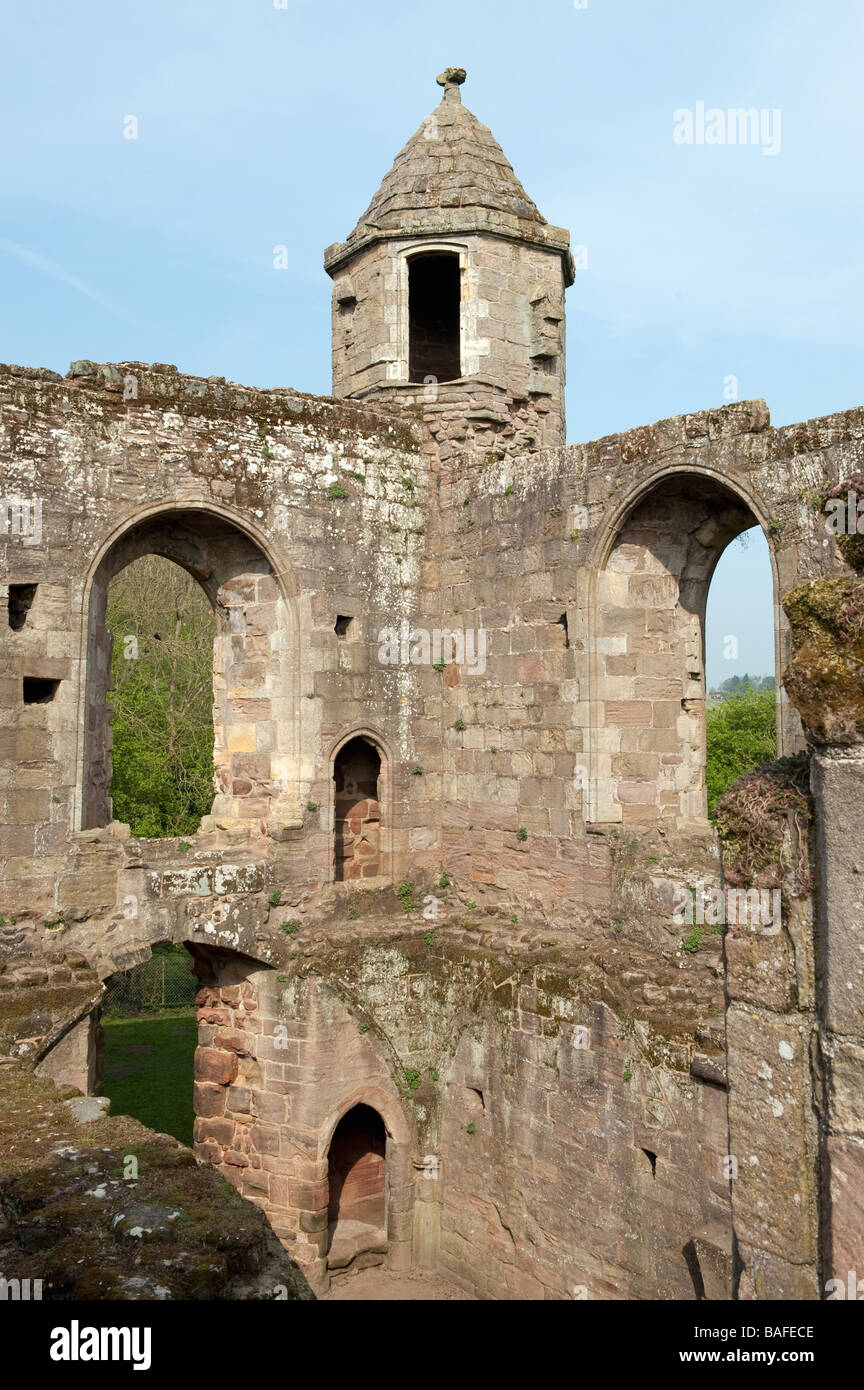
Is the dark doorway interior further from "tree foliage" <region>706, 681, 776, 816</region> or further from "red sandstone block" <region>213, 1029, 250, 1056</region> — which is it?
"tree foliage" <region>706, 681, 776, 816</region>

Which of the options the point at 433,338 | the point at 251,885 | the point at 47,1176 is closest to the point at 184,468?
the point at 251,885

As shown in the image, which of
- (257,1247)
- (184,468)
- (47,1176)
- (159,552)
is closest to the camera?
(257,1247)

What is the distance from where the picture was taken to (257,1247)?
12.6 ft

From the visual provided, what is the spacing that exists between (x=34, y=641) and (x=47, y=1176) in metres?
4.84

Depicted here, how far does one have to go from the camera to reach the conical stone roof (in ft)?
35.4

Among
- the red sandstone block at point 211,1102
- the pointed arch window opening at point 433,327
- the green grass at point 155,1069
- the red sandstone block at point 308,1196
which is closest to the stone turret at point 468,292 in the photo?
the pointed arch window opening at point 433,327

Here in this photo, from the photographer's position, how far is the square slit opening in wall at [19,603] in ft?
27.4

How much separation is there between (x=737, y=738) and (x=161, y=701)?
1195 cm

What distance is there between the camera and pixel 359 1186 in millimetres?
10070

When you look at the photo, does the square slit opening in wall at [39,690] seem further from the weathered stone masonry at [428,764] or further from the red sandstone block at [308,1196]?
the red sandstone block at [308,1196]

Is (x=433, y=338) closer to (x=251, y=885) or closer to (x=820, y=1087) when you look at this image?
(x=251, y=885)

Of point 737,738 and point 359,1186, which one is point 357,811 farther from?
point 737,738

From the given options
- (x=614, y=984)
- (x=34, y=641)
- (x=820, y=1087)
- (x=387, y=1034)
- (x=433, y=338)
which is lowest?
(x=387, y=1034)
